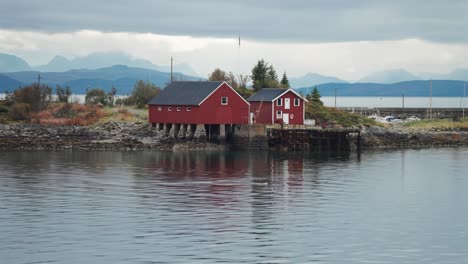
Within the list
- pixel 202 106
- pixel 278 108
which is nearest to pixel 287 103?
pixel 278 108

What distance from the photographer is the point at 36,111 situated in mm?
83500

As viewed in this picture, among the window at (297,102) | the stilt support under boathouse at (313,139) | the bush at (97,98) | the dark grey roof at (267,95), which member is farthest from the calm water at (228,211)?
the bush at (97,98)

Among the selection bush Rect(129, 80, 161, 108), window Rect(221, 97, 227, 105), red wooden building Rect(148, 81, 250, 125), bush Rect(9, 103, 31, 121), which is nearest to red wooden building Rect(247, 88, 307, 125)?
red wooden building Rect(148, 81, 250, 125)

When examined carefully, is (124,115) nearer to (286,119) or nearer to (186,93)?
(186,93)

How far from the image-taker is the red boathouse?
7194 cm

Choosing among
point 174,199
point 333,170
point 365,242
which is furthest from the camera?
point 333,170

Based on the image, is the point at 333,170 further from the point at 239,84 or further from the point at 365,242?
the point at 239,84

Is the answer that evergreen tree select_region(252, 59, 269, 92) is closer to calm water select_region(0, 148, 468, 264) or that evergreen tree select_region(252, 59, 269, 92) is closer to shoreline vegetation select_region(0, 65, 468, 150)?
shoreline vegetation select_region(0, 65, 468, 150)

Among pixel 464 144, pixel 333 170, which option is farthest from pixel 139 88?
pixel 333 170

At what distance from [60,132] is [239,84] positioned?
1166 inches

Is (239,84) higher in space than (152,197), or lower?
higher

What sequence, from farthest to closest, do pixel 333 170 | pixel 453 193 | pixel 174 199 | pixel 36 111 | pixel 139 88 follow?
pixel 139 88 < pixel 36 111 < pixel 333 170 < pixel 453 193 < pixel 174 199

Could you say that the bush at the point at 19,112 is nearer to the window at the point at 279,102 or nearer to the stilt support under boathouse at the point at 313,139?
the window at the point at 279,102

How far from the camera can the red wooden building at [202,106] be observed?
71.9 m
